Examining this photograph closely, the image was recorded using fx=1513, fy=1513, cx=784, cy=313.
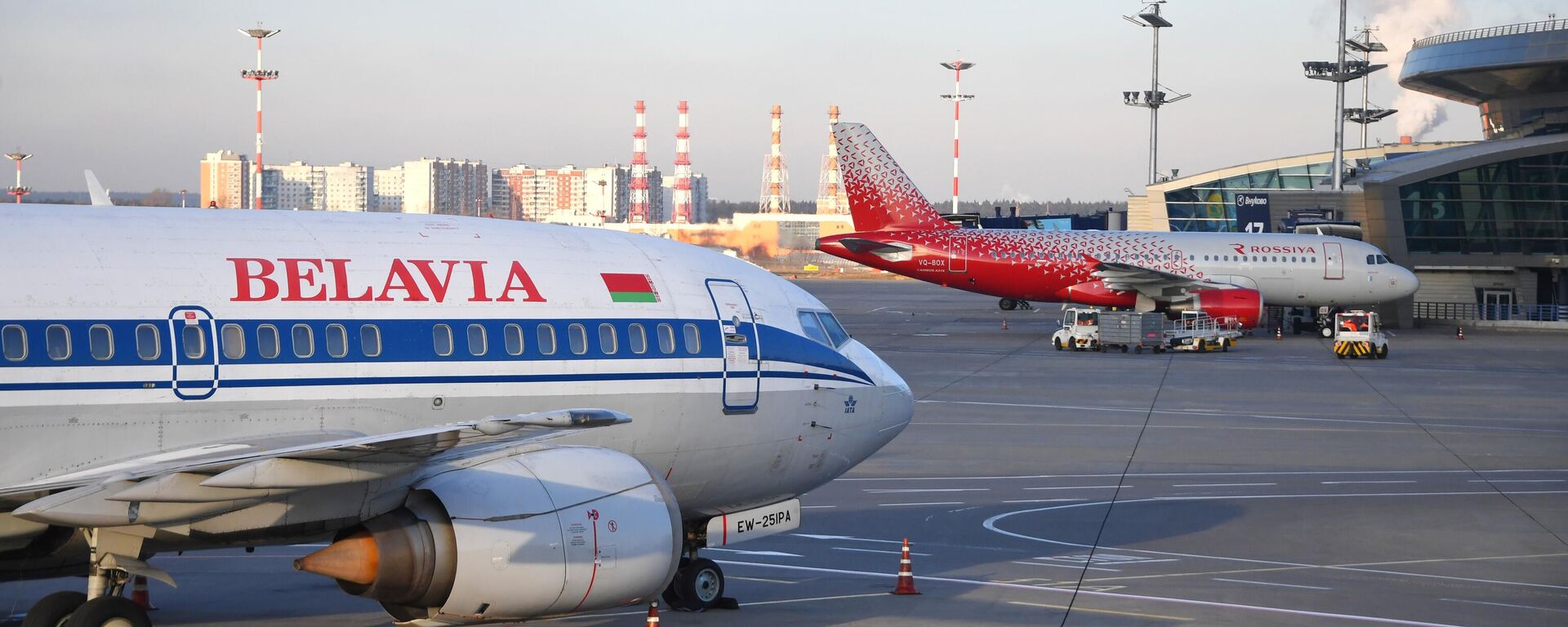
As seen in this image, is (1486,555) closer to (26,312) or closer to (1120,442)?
(1120,442)

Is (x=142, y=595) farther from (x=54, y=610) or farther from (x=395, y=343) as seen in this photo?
(x=395, y=343)

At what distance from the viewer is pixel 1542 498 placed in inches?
965

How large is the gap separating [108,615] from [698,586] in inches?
230

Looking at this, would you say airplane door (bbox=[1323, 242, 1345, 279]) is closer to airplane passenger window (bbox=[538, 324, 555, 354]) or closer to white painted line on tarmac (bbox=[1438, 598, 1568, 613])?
white painted line on tarmac (bbox=[1438, 598, 1568, 613])

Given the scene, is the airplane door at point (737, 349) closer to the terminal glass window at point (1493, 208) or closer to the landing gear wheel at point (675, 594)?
the landing gear wheel at point (675, 594)

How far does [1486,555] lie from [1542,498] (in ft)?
19.3

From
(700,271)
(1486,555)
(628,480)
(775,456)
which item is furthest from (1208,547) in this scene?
(628,480)

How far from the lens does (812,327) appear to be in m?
17.3

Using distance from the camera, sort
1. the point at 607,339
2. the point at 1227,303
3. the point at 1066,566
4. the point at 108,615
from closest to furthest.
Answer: the point at 108,615, the point at 607,339, the point at 1066,566, the point at 1227,303

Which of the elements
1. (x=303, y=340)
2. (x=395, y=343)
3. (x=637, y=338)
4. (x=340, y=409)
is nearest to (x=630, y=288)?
(x=637, y=338)

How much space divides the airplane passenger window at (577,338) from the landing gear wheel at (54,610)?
187 inches

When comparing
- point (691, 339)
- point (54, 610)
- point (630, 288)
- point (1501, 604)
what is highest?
point (630, 288)

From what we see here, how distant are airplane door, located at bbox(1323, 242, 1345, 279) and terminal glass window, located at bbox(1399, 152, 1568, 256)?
15362 millimetres

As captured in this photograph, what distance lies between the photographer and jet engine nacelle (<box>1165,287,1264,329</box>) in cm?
6075
